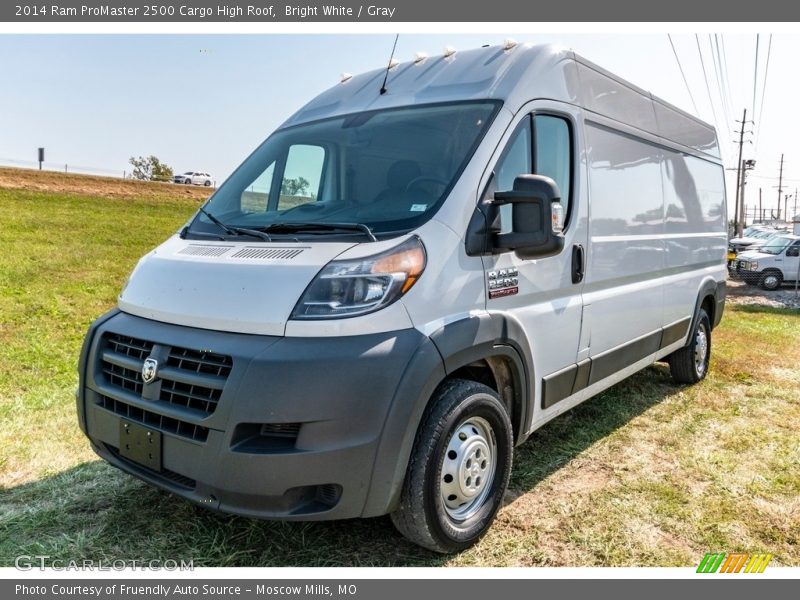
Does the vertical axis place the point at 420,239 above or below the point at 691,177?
below

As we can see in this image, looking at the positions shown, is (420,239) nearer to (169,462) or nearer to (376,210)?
(376,210)

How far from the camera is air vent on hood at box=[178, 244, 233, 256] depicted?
3.07 metres

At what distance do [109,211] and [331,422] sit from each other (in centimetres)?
2170

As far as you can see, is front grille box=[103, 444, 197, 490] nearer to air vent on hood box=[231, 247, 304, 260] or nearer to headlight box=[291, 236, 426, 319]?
headlight box=[291, 236, 426, 319]

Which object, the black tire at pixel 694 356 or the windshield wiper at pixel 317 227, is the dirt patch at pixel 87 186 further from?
the windshield wiper at pixel 317 227

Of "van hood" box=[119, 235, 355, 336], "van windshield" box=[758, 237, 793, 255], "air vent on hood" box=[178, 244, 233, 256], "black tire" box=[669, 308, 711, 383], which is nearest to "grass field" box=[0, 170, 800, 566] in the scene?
"black tire" box=[669, 308, 711, 383]

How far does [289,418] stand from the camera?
2527mm

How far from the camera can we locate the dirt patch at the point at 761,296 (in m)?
16.8

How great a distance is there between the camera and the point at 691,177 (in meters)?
5.97

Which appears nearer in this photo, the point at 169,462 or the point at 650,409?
the point at 169,462

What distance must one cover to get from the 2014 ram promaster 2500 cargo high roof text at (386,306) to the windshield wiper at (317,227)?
0.04 feet


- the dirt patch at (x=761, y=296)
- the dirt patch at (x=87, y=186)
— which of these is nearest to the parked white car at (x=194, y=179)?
the dirt patch at (x=87, y=186)

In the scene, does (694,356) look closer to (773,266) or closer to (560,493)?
(560,493)

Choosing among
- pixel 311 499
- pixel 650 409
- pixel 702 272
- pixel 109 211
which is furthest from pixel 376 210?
pixel 109 211
